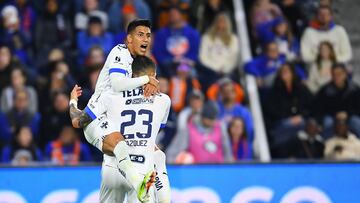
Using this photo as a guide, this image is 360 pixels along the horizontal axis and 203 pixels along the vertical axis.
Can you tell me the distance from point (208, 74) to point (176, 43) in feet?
2.12

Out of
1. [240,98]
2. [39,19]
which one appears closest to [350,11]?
[240,98]

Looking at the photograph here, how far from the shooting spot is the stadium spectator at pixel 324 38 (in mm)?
14984

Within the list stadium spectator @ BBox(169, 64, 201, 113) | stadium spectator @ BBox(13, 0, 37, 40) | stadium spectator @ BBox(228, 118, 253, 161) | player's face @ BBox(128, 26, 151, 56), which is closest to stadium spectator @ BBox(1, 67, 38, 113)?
stadium spectator @ BBox(13, 0, 37, 40)

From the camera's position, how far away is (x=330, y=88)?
14523 mm

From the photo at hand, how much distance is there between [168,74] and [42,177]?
350 cm

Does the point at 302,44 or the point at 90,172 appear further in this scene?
the point at 302,44

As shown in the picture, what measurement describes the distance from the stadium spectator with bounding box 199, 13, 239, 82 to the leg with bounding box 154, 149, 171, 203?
5.35 meters

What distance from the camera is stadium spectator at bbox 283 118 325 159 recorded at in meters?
14.0

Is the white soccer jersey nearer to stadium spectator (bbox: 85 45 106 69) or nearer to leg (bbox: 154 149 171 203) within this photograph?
leg (bbox: 154 149 171 203)

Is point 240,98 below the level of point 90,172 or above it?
above

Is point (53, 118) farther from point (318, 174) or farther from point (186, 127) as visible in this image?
point (318, 174)

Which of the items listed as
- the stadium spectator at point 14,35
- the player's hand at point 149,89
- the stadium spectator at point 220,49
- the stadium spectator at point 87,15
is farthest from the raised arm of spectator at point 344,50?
the player's hand at point 149,89

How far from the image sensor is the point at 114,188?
31.4 feet

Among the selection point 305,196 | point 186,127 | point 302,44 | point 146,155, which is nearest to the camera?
point 146,155
